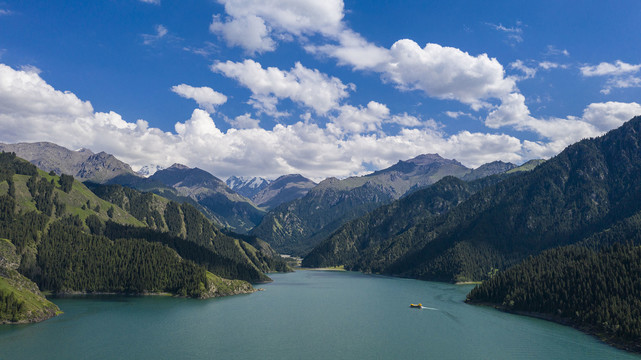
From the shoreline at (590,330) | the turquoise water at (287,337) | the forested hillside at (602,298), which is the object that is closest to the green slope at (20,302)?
the turquoise water at (287,337)

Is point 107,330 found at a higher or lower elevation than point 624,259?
lower

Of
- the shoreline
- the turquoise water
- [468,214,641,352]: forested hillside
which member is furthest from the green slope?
[468,214,641,352]: forested hillside

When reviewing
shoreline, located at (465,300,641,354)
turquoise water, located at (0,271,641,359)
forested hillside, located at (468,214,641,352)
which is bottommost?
turquoise water, located at (0,271,641,359)

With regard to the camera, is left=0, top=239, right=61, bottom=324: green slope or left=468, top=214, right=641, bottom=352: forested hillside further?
left=0, top=239, right=61, bottom=324: green slope

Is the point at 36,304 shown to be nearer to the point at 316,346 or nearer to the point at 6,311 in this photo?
the point at 6,311

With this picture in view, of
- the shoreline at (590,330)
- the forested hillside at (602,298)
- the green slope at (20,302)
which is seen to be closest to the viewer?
the shoreline at (590,330)

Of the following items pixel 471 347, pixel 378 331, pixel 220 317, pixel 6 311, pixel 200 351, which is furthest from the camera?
pixel 220 317

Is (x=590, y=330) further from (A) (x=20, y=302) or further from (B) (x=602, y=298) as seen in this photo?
(A) (x=20, y=302)

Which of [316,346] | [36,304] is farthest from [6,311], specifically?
[316,346]

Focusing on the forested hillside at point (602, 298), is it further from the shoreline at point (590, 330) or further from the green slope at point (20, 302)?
the green slope at point (20, 302)

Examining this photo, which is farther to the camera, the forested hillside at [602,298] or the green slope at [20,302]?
the green slope at [20,302]

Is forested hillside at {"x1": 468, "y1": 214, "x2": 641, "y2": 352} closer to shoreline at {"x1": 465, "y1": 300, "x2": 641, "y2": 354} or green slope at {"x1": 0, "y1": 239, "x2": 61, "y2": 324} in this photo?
shoreline at {"x1": 465, "y1": 300, "x2": 641, "y2": 354}
